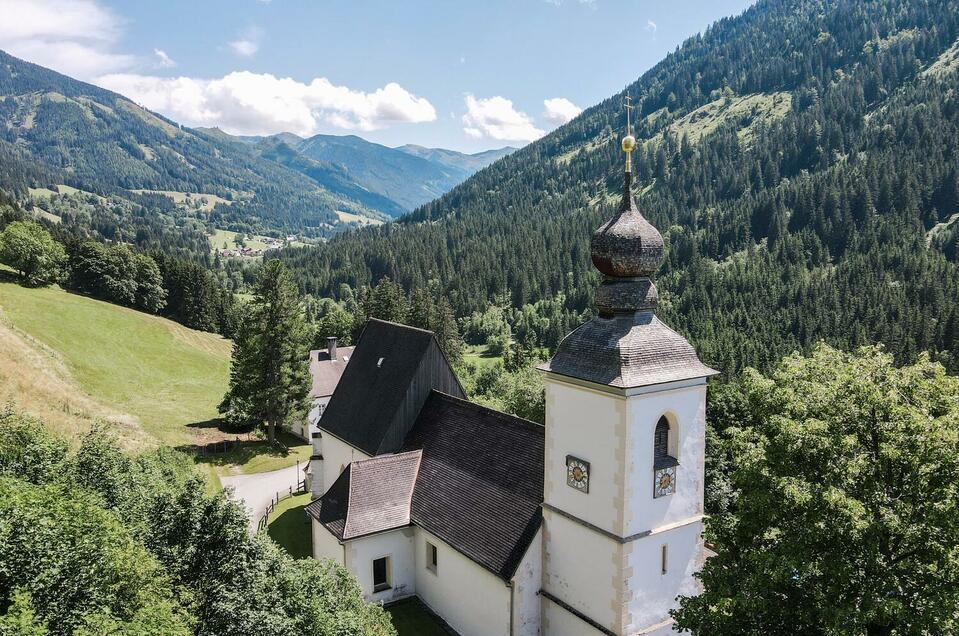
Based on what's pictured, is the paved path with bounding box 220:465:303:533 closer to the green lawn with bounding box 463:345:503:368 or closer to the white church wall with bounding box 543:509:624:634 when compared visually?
the white church wall with bounding box 543:509:624:634

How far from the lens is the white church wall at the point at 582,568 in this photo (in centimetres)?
1778

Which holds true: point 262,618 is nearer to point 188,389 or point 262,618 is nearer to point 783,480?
point 783,480

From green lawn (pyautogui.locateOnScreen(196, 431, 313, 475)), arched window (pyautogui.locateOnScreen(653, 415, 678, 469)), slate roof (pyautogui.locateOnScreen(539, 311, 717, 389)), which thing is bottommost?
green lawn (pyautogui.locateOnScreen(196, 431, 313, 475))

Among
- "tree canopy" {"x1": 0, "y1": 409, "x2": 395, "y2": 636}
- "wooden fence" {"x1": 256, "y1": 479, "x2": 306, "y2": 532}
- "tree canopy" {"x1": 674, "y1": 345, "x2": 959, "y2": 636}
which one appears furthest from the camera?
"wooden fence" {"x1": 256, "y1": 479, "x2": 306, "y2": 532}

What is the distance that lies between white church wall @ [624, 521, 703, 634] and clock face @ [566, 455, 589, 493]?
204 centimetres

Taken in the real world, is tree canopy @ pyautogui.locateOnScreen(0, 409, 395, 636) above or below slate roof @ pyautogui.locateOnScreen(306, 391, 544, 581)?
above

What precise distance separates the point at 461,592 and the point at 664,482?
8.85m

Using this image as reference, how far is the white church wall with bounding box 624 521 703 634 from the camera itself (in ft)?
58.2

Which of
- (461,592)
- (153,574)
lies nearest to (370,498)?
(461,592)

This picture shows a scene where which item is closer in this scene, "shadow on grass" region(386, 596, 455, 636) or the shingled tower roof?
the shingled tower roof

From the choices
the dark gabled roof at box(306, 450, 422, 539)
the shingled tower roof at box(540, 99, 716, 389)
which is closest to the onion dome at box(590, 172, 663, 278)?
the shingled tower roof at box(540, 99, 716, 389)

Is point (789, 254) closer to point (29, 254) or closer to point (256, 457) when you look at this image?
point (256, 457)

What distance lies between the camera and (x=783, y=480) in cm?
1377

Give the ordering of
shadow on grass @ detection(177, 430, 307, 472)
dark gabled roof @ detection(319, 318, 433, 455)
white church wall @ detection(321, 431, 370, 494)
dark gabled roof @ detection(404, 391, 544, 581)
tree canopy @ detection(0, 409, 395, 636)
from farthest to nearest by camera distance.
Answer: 1. shadow on grass @ detection(177, 430, 307, 472)
2. white church wall @ detection(321, 431, 370, 494)
3. dark gabled roof @ detection(319, 318, 433, 455)
4. dark gabled roof @ detection(404, 391, 544, 581)
5. tree canopy @ detection(0, 409, 395, 636)
